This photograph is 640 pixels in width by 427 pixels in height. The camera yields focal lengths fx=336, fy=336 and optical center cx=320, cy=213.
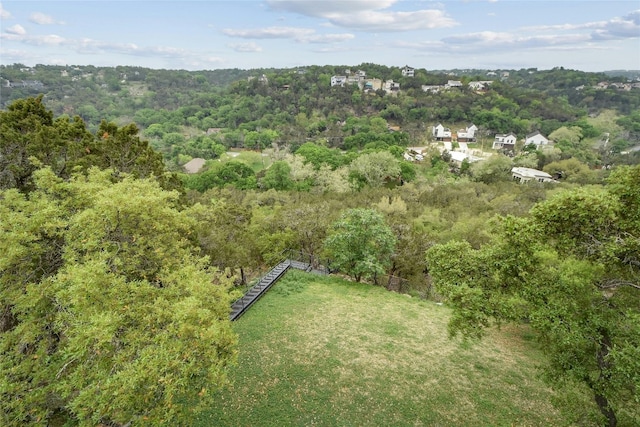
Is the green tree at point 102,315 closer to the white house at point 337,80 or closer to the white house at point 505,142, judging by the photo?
the white house at point 505,142

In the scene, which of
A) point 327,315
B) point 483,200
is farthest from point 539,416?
point 483,200

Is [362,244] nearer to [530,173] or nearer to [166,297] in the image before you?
[166,297]

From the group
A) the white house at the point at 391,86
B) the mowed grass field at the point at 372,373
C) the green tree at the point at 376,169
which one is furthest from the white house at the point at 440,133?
the mowed grass field at the point at 372,373

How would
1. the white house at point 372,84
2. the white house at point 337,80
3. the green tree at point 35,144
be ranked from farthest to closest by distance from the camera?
the white house at point 337,80, the white house at point 372,84, the green tree at point 35,144

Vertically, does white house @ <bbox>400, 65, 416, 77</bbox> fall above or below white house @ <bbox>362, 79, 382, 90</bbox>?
above

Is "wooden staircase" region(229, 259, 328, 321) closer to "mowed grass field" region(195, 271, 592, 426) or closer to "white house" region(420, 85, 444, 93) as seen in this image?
"mowed grass field" region(195, 271, 592, 426)

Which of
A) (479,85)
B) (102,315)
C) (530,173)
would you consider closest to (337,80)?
(479,85)

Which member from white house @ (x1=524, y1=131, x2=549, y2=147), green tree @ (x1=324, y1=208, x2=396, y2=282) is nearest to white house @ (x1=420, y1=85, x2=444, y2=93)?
white house @ (x1=524, y1=131, x2=549, y2=147)
